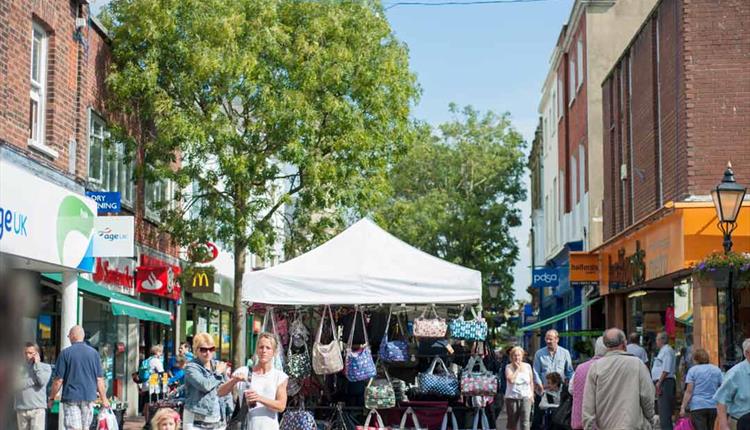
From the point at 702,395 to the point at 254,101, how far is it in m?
14.1

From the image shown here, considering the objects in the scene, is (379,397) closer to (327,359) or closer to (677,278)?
(327,359)

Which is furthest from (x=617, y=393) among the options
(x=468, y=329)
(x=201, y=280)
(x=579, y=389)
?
(x=201, y=280)

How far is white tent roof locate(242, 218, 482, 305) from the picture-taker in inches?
519

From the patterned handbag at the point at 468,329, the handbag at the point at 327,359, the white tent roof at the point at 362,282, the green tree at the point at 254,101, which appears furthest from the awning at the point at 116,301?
the patterned handbag at the point at 468,329

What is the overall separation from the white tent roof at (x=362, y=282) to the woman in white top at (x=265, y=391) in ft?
8.18

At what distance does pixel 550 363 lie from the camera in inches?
640

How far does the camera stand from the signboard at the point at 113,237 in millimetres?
18547

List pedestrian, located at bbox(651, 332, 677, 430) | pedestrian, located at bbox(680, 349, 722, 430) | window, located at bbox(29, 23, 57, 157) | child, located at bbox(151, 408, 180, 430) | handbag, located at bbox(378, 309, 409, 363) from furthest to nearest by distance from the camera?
pedestrian, located at bbox(651, 332, 677, 430) < window, located at bbox(29, 23, 57, 157) < pedestrian, located at bbox(680, 349, 722, 430) < handbag, located at bbox(378, 309, 409, 363) < child, located at bbox(151, 408, 180, 430)

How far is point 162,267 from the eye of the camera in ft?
87.5

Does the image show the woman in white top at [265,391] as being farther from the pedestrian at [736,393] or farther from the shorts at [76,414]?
the pedestrian at [736,393]

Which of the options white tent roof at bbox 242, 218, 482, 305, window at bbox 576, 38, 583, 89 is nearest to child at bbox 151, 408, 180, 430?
white tent roof at bbox 242, 218, 482, 305

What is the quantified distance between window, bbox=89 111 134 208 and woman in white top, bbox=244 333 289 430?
480 inches

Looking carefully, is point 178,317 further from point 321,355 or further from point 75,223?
point 321,355

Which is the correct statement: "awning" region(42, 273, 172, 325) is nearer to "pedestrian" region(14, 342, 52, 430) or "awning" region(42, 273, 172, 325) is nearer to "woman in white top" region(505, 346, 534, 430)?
"pedestrian" region(14, 342, 52, 430)
